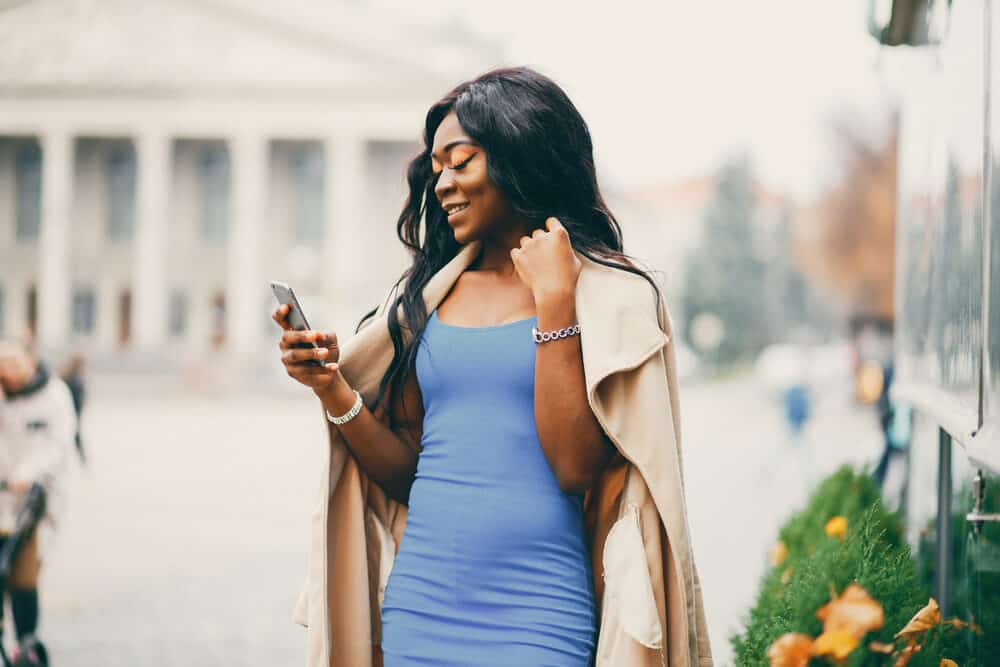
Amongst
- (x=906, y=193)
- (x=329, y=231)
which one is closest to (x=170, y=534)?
(x=906, y=193)

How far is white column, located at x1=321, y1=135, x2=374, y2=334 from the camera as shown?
49469mm

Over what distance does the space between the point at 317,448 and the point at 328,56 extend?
103 feet

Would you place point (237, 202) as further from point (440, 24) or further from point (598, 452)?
point (598, 452)

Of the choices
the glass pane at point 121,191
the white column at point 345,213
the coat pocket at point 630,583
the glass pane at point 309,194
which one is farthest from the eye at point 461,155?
the glass pane at point 121,191

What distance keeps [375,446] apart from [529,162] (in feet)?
2.05

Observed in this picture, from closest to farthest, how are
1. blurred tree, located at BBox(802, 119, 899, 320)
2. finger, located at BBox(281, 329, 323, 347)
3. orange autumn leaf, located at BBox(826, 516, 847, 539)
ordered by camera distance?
finger, located at BBox(281, 329, 323, 347) < orange autumn leaf, located at BBox(826, 516, 847, 539) < blurred tree, located at BBox(802, 119, 899, 320)

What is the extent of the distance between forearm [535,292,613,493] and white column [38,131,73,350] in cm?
5098

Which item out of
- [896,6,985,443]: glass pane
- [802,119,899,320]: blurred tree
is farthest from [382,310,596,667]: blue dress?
[802,119,899,320]: blurred tree

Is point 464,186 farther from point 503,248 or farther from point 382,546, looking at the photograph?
point 382,546

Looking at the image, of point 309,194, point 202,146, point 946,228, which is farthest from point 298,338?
point 202,146

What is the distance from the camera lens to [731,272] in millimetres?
62625

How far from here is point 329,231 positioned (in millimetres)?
50219

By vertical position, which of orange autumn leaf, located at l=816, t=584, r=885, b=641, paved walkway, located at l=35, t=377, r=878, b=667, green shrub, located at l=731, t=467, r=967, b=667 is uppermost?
orange autumn leaf, located at l=816, t=584, r=885, b=641

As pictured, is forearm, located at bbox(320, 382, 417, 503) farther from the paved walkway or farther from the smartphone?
the paved walkway
